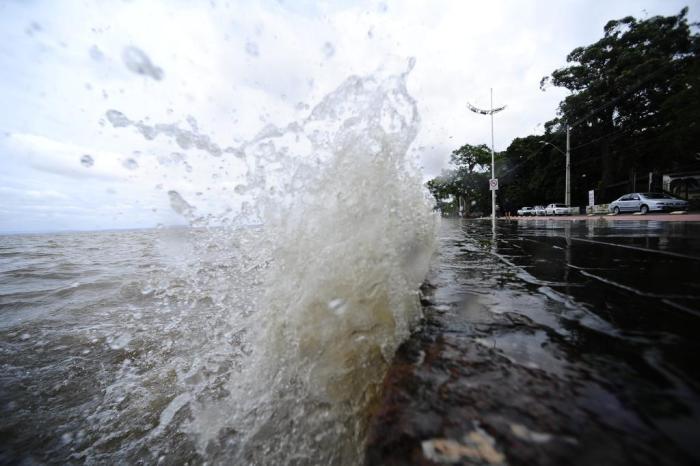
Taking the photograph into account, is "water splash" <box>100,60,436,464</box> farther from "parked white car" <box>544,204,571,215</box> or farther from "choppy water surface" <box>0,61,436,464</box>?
"parked white car" <box>544,204,571,215</box>

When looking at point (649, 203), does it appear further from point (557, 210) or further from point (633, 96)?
point (633, 96)

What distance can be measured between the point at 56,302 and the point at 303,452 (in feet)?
19.4

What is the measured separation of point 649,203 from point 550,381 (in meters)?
21.9

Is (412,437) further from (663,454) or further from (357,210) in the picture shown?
(357,210)

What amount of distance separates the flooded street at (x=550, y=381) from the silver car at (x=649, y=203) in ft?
63.8

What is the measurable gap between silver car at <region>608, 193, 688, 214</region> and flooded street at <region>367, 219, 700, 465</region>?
1945 cm

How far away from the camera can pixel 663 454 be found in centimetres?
80

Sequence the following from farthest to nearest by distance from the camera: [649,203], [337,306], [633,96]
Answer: [633,96] → [649,203] → [337,306]

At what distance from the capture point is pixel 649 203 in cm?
1636

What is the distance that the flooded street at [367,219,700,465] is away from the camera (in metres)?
0.88

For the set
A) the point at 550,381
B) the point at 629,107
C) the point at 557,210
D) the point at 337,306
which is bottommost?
the point at 557,210

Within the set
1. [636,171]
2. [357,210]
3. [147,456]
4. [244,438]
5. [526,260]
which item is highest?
[636,171]

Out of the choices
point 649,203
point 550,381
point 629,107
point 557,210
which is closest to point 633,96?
point 629,107

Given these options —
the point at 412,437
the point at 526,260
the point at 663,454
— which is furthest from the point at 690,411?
the point at 526,260
